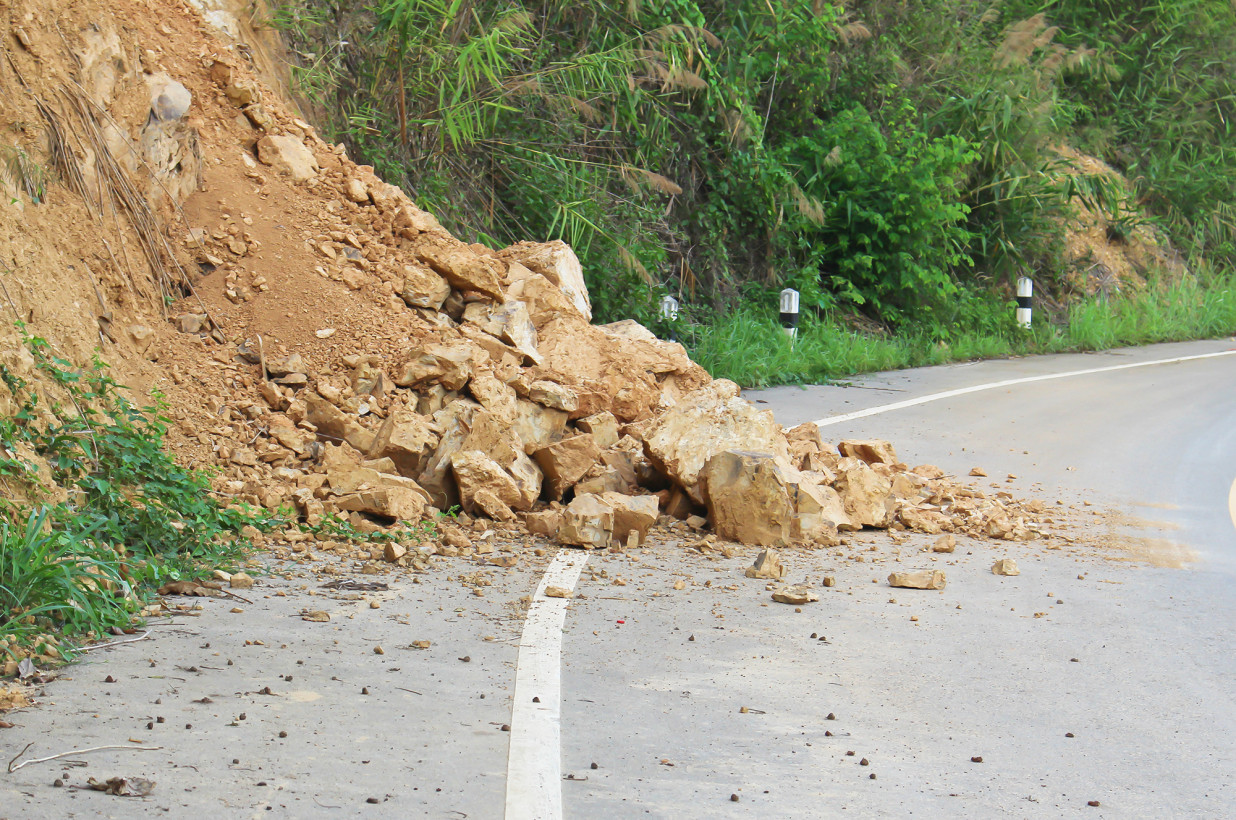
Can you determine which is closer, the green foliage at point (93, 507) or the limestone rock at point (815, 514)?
the green foliage at point (93, 507)

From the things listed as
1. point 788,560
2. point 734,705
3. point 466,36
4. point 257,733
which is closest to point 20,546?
point 257,733

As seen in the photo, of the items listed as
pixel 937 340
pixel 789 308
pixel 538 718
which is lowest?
pixel 538 718

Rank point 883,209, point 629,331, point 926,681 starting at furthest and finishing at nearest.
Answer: point 883,209
point 629,331
point 926,681

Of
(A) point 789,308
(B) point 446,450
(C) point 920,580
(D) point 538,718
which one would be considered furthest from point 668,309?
(D) point 538,718

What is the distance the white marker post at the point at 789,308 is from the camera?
13.4 meters

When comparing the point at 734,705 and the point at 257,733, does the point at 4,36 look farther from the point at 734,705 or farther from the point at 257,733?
the point at 734,705

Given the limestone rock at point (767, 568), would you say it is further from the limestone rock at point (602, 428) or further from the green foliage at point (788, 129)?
the green foliage at point (788, 129)

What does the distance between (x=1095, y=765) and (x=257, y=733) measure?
2.65 meters

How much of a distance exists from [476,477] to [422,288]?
1.97 meters

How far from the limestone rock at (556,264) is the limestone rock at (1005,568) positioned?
12.8 feet

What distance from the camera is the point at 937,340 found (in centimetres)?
1494

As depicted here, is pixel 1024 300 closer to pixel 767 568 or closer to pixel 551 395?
pixel 551 395

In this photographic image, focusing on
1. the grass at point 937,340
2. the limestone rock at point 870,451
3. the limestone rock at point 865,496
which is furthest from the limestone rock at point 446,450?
the grass at point 937,340

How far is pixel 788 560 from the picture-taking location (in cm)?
616
